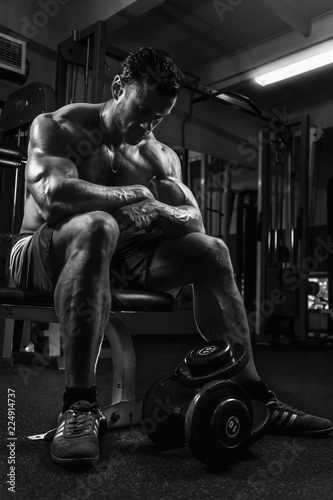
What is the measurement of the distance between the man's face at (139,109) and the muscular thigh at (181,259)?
1.15 feet

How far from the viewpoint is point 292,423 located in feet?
4.47

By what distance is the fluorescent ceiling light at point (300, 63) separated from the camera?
521 cm

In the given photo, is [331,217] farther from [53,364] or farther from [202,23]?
[53,364]

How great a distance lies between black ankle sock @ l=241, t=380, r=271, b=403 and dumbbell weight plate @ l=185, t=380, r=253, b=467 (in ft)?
0.78

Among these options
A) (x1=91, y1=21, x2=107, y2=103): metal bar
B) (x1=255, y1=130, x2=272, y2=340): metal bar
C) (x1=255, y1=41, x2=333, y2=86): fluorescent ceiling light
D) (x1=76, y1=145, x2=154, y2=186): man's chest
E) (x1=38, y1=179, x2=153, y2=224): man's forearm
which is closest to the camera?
(x1=38, y1=179, x2=153, y2=224): man's forearm

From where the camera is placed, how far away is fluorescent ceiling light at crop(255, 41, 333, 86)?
521 centimetres

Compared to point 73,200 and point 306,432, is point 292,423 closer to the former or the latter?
point 306,432

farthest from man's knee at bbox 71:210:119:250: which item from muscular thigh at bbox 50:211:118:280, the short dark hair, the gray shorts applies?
the short dark hair

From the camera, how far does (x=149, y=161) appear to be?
5.36 ft

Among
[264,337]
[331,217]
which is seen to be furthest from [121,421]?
[331,217]

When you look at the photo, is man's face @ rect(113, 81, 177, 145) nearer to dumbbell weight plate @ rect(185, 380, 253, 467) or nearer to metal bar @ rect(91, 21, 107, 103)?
dumbbell weight plate @ rect(185, 380, 253, 467)

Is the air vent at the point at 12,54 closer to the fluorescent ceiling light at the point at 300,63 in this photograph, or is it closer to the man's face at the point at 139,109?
the fluorescent ceiling light at the point at 300,63

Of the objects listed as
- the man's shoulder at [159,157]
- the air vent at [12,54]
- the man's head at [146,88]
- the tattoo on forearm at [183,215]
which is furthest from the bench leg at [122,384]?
the air vent at [12,54]

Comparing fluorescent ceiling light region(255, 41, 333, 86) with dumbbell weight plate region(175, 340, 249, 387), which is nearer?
dumbbell weight plate region(175, 340, 249, 387)
